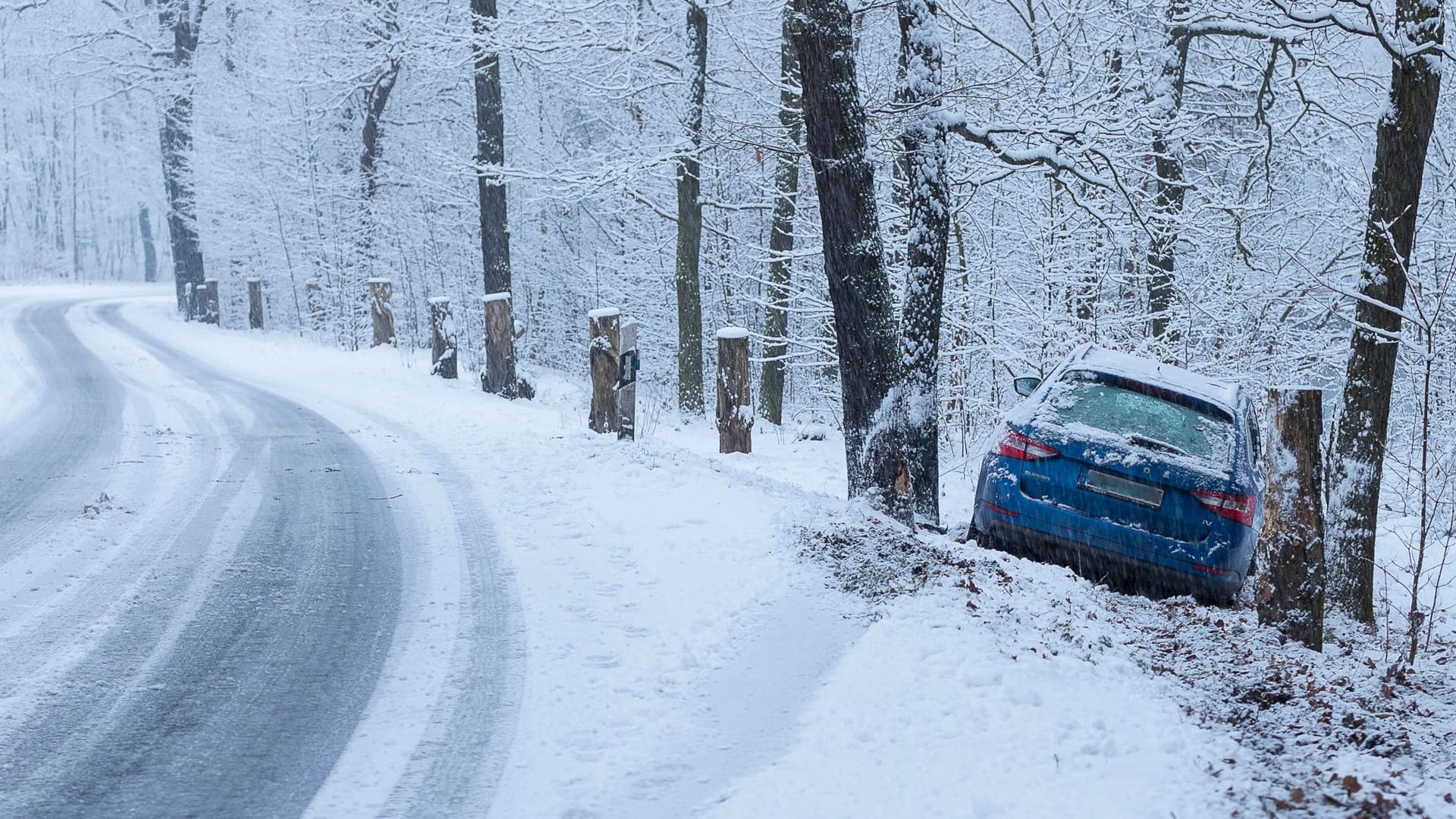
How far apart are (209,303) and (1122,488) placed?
90.4 feet

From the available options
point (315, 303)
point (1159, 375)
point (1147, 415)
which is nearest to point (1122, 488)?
point (1147, 415)

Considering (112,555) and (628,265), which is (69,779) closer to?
(112,555)

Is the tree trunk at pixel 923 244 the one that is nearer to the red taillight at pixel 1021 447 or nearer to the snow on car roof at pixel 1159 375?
the red taillight at pixel 1021 447

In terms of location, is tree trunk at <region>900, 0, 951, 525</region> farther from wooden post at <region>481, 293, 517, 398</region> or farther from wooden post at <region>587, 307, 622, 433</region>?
wooden post at <region>481, 293, 517, 398</region>

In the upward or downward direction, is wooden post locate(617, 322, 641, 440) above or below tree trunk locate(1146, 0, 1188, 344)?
below

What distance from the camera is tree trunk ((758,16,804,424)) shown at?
14090 millimetres

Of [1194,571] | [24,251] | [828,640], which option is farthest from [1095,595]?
[24,251]

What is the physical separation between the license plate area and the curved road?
3.77 metres

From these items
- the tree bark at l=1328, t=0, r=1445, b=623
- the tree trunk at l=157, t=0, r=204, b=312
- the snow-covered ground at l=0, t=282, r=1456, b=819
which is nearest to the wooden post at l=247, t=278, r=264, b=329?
the tree trunk at l=157, t=0, r=204, b=312

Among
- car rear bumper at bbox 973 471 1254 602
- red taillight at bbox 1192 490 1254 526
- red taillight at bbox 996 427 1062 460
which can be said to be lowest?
car rear bumper at bbox 973 471 1254 602

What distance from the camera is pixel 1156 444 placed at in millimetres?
6508

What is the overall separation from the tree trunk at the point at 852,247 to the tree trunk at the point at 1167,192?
522 centimetres

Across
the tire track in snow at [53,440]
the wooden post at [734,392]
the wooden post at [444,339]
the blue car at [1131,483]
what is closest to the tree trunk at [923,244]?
the blue car at [1131,483]

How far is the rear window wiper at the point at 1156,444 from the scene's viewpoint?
648 centimetres
